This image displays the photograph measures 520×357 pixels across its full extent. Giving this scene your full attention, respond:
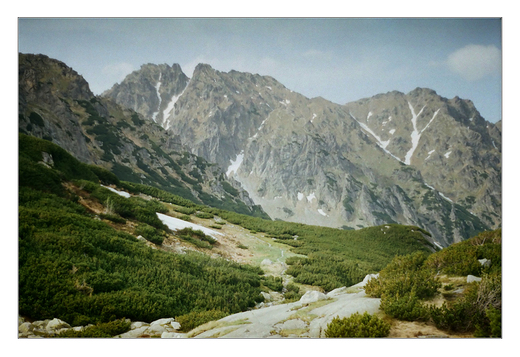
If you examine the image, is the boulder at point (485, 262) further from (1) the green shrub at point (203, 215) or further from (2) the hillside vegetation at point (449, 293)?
(1) the green shrub at point (203, 215)

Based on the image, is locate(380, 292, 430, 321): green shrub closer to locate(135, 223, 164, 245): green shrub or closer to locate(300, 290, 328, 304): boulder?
locate(300, 290, 328, 304): boulder

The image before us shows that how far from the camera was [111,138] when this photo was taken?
95.0 m

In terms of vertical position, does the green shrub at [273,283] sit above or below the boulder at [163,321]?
below

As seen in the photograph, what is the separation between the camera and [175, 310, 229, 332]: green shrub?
7.59m

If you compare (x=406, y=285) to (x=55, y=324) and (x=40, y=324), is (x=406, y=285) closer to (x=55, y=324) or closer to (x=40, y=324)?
(x=55, y=324)

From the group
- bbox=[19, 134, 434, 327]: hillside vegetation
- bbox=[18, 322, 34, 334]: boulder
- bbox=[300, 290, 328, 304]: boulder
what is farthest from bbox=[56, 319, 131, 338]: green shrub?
bbox=[300, 290, 328, 304]: boulder

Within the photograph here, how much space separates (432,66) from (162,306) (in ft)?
57.4

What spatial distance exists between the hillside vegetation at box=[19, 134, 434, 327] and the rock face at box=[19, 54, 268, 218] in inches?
1975

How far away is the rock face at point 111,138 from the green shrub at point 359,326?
63002mm

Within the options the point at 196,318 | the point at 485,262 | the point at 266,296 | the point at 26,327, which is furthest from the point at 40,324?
the point at 485,262

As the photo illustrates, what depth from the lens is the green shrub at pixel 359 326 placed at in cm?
656

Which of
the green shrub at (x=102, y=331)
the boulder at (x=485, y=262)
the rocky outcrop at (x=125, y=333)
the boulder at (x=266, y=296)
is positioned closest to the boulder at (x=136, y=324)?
the rocky outcrop at (x=125, y=333)
